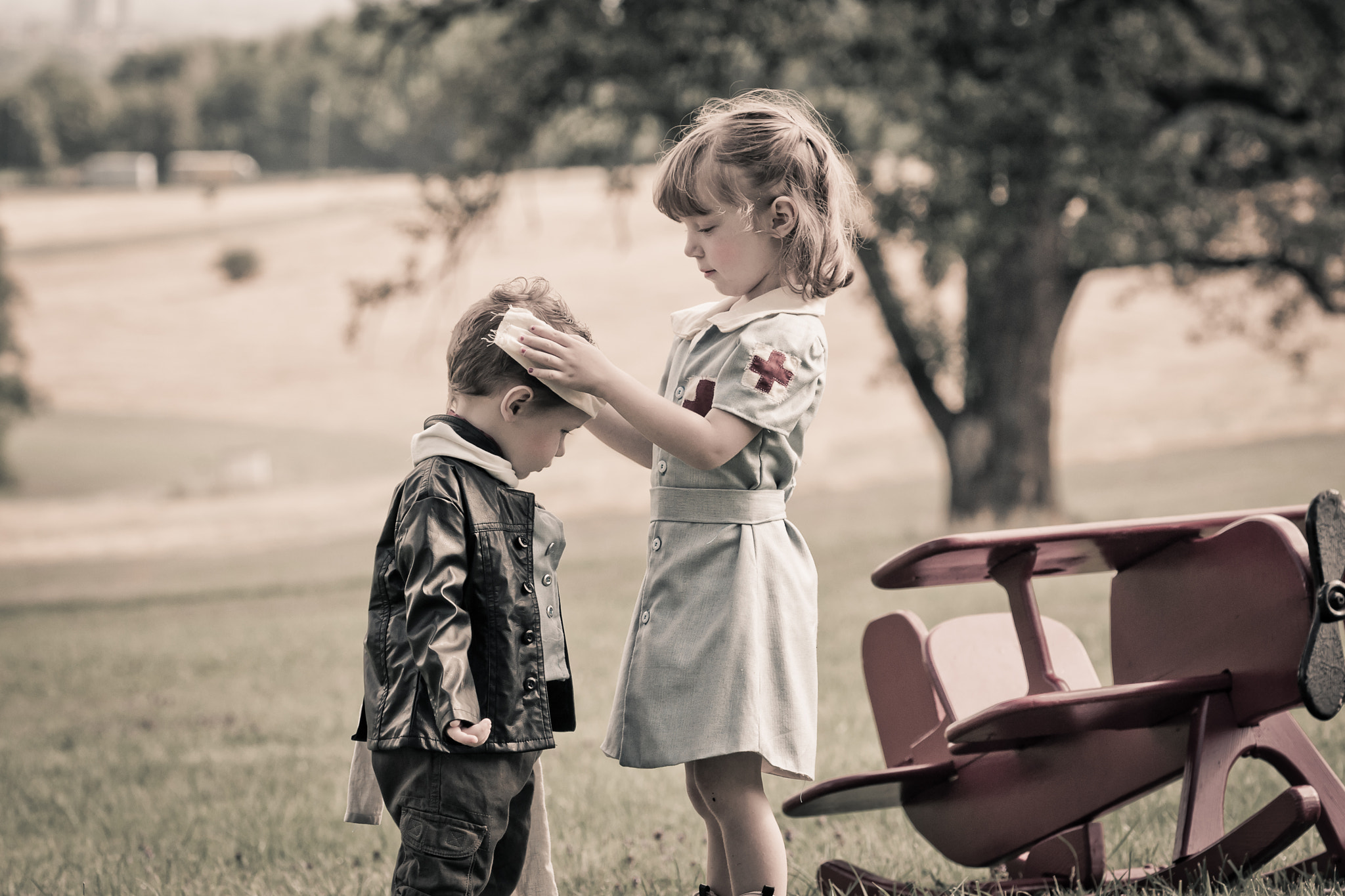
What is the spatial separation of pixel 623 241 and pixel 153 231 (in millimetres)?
47420

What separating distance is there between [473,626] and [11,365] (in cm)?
2696

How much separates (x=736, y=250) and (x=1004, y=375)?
9.92 meters

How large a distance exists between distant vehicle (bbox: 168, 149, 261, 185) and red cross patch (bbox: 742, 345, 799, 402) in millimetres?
57535

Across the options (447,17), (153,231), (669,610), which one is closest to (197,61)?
(153,231)

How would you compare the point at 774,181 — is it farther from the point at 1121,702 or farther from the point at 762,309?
the point at 1121,702

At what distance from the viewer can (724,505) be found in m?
→ 2.33

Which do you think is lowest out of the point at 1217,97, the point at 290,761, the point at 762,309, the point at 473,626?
the point at 290,761

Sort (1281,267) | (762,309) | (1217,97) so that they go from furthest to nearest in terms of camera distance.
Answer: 1. (1281,267)
2. (1217,97)
3. (762,309)

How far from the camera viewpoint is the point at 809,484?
27.0 meters

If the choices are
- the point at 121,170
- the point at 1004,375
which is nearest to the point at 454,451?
the point at 1004,375

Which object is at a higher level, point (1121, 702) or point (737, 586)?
point (737, 586)

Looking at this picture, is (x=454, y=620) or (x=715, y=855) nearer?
(x=454, y=620)

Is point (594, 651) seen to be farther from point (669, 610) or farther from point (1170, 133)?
point (1170, 133)

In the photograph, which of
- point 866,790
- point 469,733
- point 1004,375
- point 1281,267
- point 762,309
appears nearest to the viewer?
point 469,733
